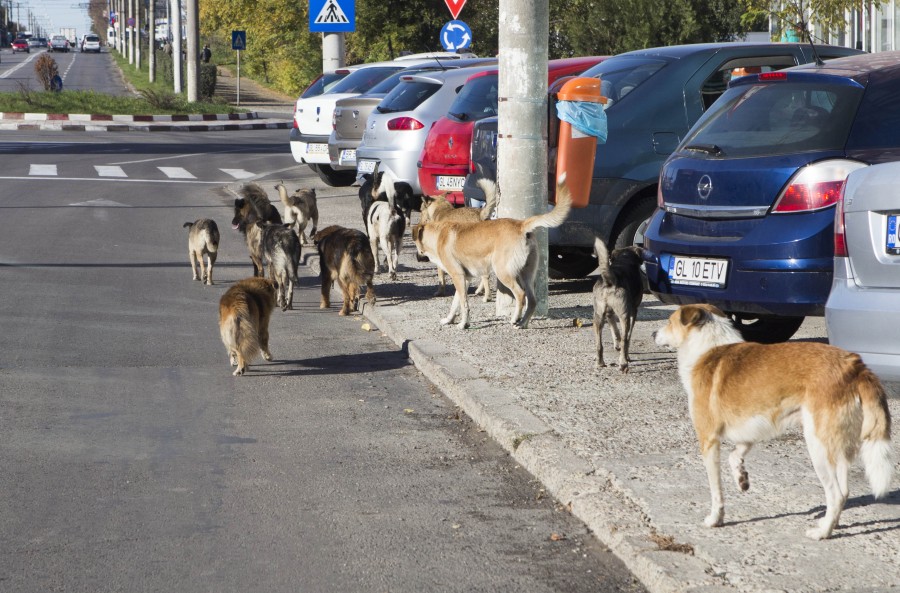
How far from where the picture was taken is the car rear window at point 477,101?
41.5 feet

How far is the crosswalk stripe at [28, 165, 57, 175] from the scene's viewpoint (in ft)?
74.0

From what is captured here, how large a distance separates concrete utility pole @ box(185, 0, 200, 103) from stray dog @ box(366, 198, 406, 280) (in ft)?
99.6

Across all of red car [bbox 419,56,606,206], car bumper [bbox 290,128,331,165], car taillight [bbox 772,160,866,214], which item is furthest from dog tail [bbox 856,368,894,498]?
car bumper [bbox 290,128,331,165]

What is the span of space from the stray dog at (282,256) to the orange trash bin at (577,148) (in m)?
2.57

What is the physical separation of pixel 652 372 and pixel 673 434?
150cm

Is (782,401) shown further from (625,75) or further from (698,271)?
(625,75)

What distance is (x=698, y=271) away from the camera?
668cm

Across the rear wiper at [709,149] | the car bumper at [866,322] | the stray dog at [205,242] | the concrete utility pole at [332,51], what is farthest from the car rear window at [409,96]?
the car bumper at [866,322]

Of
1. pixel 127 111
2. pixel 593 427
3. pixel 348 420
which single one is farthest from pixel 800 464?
pixel 127 111

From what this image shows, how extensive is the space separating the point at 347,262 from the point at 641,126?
2.60 metres

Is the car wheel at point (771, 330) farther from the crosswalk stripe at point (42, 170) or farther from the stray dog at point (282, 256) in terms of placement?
the crosswalk stripe at point (42, 170)

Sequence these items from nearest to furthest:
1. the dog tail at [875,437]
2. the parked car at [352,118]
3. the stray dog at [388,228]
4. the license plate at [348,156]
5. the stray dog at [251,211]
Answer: the dog tail at [875,437], the stray dog at [388,228], the stray dog at [251,211], the parked car at [352,118], the license plate at [348,156]

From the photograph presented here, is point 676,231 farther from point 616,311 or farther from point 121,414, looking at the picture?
point 121,414

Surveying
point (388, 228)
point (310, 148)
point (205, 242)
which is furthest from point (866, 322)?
point (310, 148)
